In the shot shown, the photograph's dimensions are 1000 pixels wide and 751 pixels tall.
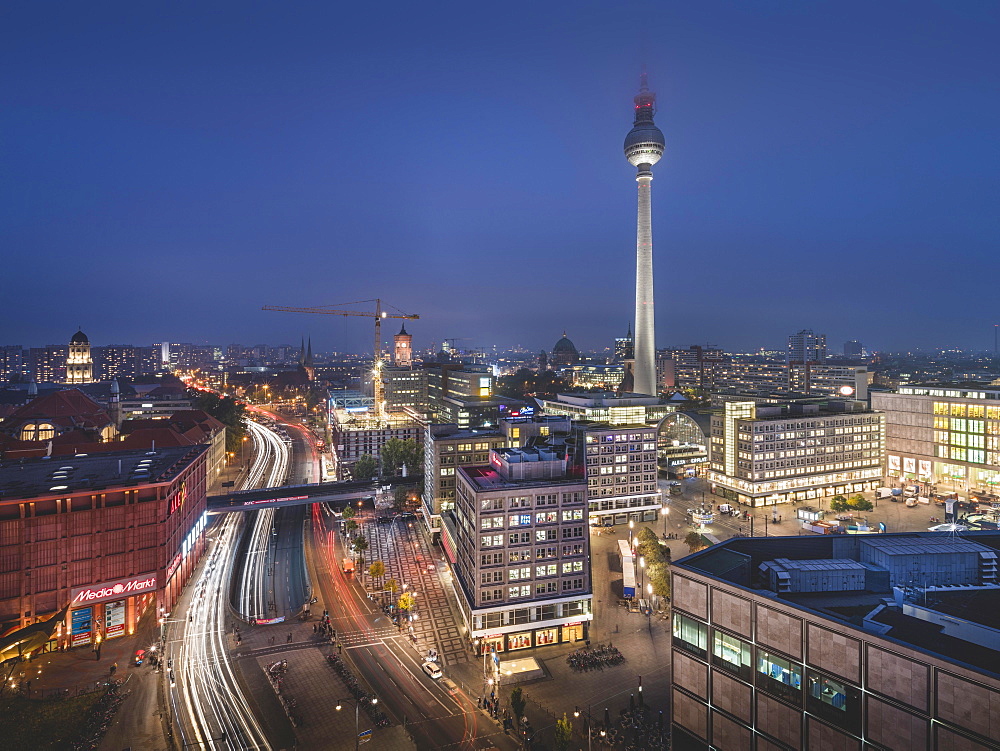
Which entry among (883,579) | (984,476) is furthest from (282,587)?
(984,476)

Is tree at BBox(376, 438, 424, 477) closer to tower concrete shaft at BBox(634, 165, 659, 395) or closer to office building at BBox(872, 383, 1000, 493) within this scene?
tower concrete shaft at BBox(634, 165, 659, 395)

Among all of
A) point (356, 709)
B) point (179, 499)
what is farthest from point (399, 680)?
point (179, 499)

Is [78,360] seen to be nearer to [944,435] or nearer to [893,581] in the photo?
[893,581]

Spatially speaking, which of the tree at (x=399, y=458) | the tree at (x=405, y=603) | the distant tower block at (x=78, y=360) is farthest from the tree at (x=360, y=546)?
the distant tower block at (x=78, y=360)

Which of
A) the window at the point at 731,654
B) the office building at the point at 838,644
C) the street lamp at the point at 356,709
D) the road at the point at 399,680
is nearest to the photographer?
the office building at the point at 838,644

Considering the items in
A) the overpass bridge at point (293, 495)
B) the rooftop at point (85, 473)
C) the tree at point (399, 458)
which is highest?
the rooftop at point (85, 473)

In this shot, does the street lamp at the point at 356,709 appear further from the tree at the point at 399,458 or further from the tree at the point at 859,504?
the tree at the point at 859,504

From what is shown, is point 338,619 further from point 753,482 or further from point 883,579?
point 753,482
